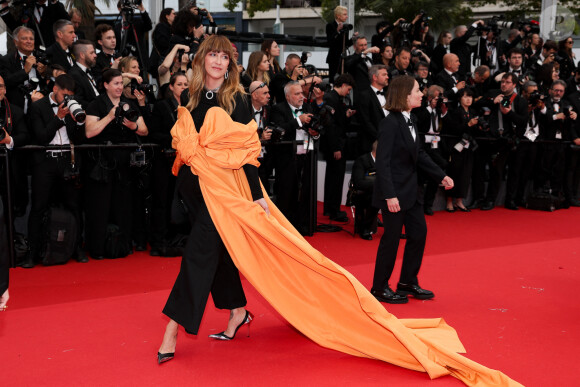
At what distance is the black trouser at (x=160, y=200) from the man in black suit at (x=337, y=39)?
3849mm

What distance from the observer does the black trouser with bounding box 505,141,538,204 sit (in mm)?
9969

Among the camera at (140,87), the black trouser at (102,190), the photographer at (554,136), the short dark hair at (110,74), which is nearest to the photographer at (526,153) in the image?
the photographer at (554,136)

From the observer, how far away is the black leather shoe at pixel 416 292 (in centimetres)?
513

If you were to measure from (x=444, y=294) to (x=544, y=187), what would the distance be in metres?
5.78

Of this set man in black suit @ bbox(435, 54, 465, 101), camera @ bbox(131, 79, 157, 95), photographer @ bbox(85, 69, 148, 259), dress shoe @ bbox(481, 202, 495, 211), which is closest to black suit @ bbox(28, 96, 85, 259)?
photographer @ bbox(85, 69, 148, 259)

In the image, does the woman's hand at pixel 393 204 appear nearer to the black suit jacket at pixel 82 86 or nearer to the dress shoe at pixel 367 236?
the dress shoe at pixel 367 236

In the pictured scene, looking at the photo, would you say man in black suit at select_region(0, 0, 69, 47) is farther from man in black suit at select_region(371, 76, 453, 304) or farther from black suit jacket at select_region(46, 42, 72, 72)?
man in black suit at select_region(371, 76, 453, 304)

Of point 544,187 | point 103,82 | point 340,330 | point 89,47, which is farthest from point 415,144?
point 544,187

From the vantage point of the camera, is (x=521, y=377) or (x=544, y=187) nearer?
(x=521, y=377)

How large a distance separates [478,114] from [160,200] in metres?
5.14

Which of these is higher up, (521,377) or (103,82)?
(103,82)

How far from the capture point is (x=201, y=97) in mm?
3787

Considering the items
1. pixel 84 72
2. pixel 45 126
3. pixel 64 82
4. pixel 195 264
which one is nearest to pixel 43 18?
pixel 84 72

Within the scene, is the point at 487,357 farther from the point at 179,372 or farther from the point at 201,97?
the point at 201,97
